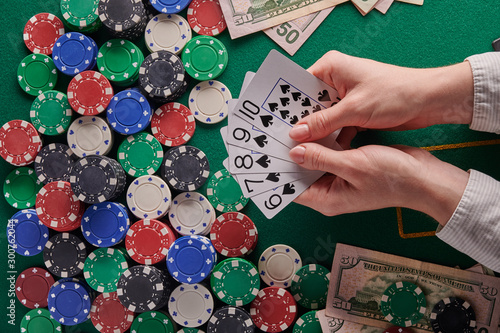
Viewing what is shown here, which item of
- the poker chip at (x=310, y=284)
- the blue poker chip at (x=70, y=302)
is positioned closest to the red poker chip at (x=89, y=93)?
the blue poker chip at (x=70, y=302)

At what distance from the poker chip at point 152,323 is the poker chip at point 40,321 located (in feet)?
2.02

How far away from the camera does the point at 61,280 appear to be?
119 inches

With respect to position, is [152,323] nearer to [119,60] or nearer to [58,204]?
[58,204]

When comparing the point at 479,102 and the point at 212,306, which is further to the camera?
the point at 212,306

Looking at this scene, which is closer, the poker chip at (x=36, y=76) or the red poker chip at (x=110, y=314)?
the red poker chip at (x=110, y=314)

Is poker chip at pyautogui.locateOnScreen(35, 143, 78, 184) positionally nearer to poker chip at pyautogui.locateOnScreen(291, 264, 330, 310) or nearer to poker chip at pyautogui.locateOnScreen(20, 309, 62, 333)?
poker chip at pyautogui.locateOnScreen(20, 309, 62, 333)

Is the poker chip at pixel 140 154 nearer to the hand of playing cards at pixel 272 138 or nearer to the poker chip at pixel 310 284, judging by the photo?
the hand of playing cards at pixel 272 138

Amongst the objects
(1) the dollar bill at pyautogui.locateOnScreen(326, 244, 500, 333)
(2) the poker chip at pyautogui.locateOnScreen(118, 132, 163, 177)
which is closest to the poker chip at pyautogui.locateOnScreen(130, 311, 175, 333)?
(2) the poker chip at pyautogui.locateOnScreen(118, 132, 163, 177)

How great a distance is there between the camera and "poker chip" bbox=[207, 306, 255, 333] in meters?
2.82

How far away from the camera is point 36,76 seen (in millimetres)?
3088

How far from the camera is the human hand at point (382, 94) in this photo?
229cm

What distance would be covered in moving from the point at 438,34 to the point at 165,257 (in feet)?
8.02

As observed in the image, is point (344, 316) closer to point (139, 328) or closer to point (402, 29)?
point (139, 328)

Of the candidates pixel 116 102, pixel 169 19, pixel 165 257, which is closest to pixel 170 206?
pixel 165 257
